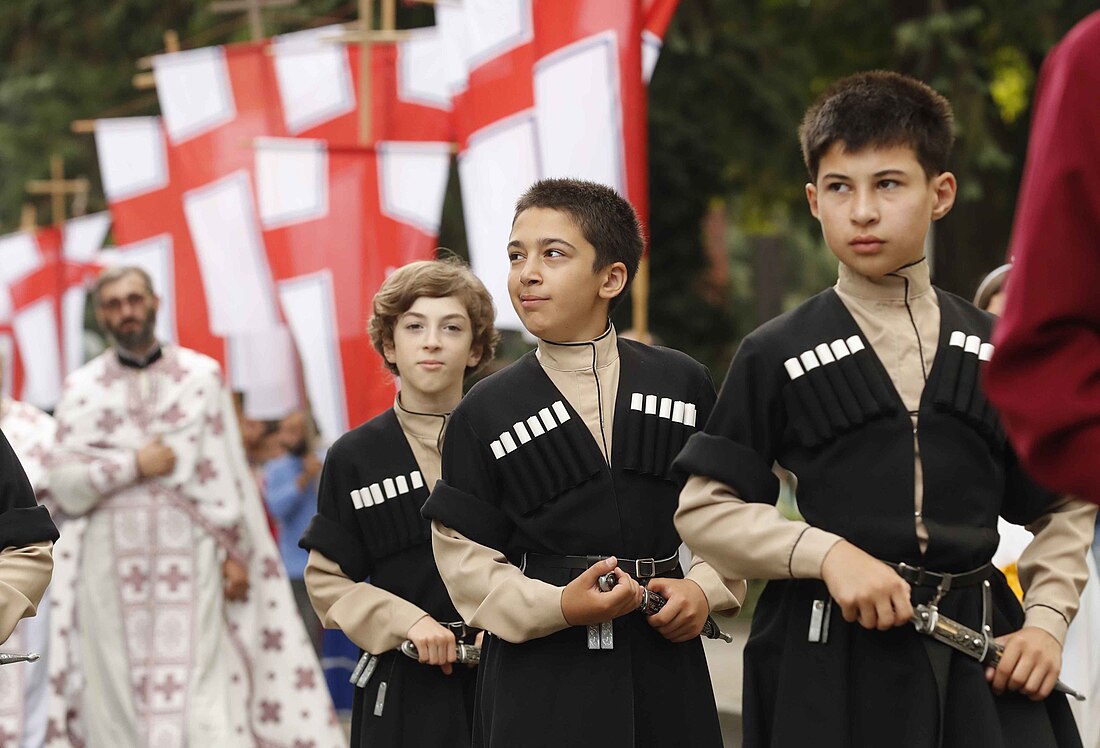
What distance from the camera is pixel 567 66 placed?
7684mm

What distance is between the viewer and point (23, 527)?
3973mm

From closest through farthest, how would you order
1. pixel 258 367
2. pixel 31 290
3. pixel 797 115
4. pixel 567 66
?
pixel 567 66
pixel 258 367
pixel 797 115
pixel 31 290

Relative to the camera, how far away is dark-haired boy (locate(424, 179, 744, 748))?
3.85 m

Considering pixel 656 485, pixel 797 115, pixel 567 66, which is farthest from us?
pixel 797 115

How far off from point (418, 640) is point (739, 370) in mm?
1482

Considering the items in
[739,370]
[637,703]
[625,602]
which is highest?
[739,370]

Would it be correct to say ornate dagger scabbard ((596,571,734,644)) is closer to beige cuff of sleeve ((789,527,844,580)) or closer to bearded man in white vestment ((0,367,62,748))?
beige cuff of sleeve ((789,527,844,580))

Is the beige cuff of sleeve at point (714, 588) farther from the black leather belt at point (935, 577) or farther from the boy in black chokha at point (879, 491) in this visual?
the black leather belt at point (935, 577)

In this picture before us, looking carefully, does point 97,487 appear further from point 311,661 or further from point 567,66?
point 567,66

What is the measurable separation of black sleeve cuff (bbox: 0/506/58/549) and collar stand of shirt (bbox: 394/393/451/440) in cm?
123

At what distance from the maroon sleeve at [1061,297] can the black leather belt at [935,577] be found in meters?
A: 1.32

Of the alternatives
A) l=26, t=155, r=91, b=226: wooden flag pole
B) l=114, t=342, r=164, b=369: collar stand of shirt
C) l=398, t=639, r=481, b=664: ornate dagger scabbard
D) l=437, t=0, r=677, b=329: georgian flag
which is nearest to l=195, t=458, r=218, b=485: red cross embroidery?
l=114, t=342, r=164, b=369: collar stand of shirt

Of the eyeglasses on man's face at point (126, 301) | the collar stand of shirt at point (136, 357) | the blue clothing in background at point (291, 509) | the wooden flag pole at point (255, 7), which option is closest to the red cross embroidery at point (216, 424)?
the collar stand of shirt at point (136, 357)

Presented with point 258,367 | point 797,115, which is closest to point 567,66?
point 258,367
